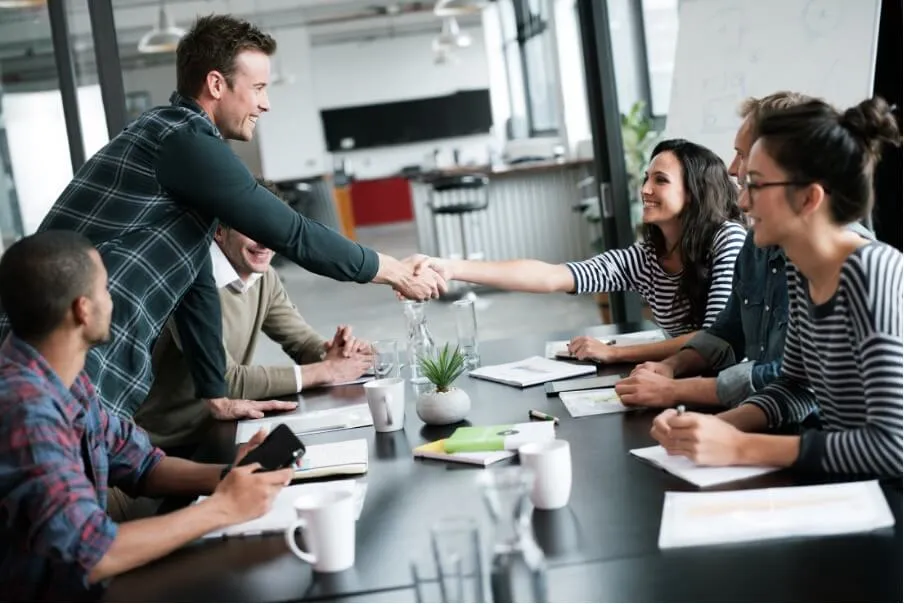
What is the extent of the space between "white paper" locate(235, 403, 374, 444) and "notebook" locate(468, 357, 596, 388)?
0.31 metres

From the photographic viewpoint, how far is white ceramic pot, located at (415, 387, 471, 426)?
6.17 feet

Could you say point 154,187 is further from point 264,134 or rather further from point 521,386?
point 264,134

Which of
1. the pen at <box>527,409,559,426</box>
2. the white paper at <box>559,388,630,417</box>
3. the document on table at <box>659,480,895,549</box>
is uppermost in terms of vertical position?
the document on table at <box>659,480,895,549</box>

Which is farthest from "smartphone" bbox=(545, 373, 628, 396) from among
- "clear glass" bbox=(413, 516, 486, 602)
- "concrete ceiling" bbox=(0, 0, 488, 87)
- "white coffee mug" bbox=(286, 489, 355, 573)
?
"concrete ceiling" bbox=(0, 0, 488, 87)

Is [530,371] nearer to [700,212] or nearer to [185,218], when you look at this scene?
[700,212]

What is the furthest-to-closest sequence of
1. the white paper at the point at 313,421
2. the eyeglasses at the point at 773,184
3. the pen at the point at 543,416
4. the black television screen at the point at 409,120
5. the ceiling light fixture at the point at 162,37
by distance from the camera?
the black television screen at the point at 409,120 → the ceiling light fixture at the point at 162,37 → the white paper at the point at 313,421 → the pen at the point at 543,416 → the eyeglasses at the point at 773,184

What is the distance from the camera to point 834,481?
134cm

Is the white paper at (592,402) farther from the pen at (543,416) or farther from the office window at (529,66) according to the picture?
the office window at (529,66)

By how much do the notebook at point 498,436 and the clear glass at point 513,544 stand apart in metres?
0.51

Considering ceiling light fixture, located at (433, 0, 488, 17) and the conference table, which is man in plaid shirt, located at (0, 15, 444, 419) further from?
ceiling light fixture, located at (433, 0, 488, 17)

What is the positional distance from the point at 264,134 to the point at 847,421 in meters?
13.8

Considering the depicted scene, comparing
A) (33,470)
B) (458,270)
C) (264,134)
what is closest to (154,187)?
(458,270)

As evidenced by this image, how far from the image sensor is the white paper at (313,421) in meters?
2.00

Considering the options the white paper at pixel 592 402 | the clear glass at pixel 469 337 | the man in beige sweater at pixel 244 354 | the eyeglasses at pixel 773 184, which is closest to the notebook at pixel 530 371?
the clear glass at pixel 469 337
